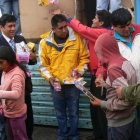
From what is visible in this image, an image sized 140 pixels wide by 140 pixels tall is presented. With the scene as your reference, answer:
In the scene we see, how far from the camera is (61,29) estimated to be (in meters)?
3.55

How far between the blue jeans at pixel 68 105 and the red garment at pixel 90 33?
0.48m

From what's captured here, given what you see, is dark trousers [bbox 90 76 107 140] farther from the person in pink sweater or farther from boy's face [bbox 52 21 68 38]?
the person in pink sweater

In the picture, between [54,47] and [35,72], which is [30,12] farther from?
[35,72]

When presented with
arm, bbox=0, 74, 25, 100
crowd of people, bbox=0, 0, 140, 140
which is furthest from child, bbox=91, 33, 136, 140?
arm, bbox=0, 74, 25, 100

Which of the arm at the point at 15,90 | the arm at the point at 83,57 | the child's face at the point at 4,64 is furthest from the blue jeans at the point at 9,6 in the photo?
the arm at the point at 15,90

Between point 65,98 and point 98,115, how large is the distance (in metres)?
0.57

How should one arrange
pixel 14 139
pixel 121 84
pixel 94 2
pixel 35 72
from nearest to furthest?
1. pixel 121 84
2. pixel 14 139
3. pixel 35 72
4. pixel 94 2

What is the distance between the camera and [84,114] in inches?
164

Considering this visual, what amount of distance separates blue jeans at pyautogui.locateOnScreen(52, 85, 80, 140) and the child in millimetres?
1316

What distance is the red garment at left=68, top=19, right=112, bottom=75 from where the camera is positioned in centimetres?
328

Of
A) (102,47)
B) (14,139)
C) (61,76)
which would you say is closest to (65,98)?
(61,76)

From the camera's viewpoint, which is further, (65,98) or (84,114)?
(84,114)

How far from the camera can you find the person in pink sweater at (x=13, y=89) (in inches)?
108

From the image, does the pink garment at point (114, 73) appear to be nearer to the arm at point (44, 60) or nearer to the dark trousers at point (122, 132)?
the dark trousers at point (122, 132)
